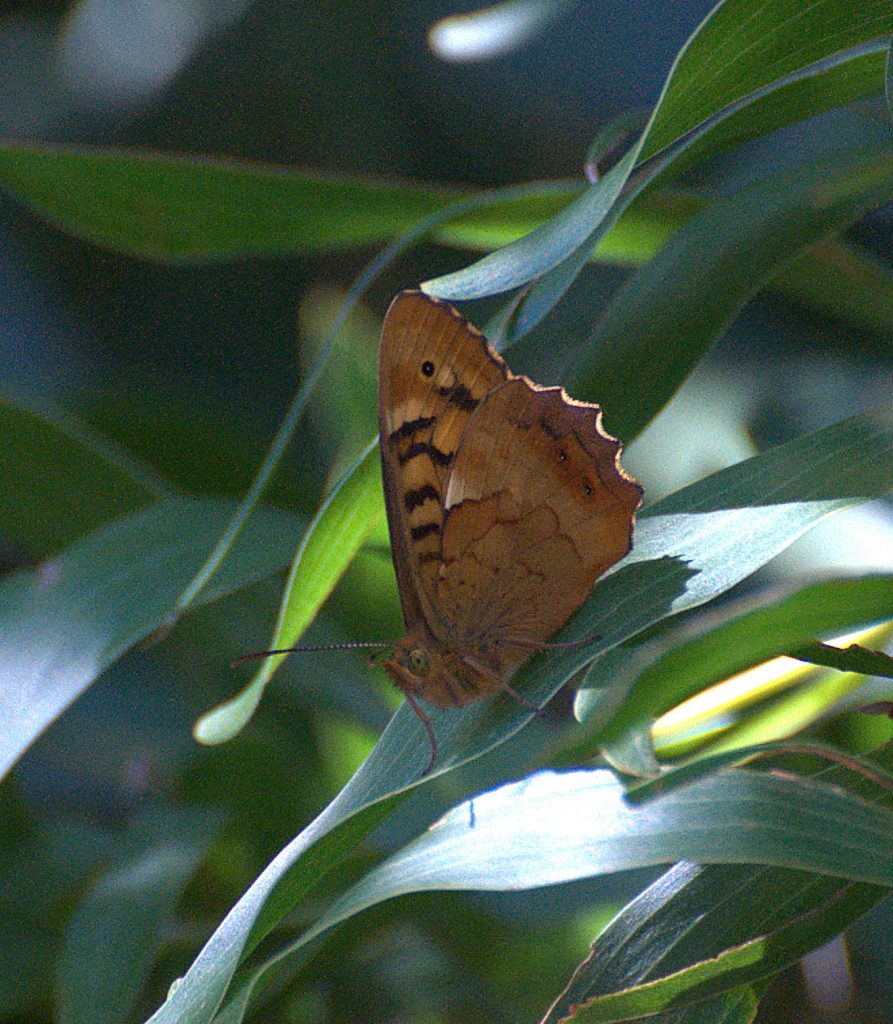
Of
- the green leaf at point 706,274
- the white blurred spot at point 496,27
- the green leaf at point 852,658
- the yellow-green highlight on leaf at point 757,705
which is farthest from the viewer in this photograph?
the white blurred spot at point 496,27

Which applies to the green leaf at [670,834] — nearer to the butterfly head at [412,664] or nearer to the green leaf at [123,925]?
the butterfly head at [412,664]

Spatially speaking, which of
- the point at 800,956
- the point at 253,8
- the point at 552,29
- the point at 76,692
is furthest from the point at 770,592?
the point at 253,8

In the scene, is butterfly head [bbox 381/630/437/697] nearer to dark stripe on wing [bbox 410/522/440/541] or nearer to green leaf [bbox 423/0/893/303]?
dark stripe on wing [bbox 410/522/440/541]

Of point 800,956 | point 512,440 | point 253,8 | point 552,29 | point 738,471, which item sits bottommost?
point 800,956

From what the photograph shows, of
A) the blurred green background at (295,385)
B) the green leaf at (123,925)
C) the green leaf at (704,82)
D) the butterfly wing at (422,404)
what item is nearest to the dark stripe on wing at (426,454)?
the butterfly wing at (422,404)

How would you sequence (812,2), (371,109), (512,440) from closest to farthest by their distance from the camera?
(812,2)
(512,440)
(371,109)

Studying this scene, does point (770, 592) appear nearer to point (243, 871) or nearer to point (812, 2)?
point (812, 2)

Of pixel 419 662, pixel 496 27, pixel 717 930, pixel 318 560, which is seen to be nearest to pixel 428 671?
pixel 419 662

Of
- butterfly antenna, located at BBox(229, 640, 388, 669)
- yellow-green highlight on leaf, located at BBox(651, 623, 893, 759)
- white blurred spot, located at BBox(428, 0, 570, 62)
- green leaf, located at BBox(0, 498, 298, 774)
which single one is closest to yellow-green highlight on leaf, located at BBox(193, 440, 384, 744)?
butterfly antenna, located at BBox(229, 640, 388, 669)
